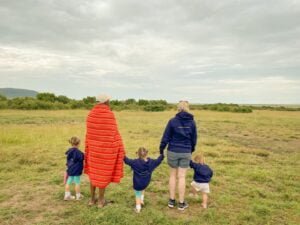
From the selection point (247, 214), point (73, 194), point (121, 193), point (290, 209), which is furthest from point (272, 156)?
point (73, 194)

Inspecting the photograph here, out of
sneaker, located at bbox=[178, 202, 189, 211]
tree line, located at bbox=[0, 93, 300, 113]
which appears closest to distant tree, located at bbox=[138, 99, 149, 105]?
tree line, located at bbox=[0, 93, 300, 113]

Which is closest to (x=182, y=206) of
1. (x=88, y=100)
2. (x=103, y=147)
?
(x=103, y=147)

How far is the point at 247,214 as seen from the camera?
5.55 metres

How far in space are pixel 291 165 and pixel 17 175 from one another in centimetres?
907

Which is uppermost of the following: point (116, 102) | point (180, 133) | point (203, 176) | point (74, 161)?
point (180, 133)

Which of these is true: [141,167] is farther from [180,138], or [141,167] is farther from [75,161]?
[75,161]

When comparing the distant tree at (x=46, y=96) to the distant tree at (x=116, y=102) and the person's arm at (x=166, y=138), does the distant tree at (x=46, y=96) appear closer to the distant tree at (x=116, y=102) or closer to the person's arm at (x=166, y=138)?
the distant tree at (x=116, y=102)

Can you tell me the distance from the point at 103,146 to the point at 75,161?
0.91 metres

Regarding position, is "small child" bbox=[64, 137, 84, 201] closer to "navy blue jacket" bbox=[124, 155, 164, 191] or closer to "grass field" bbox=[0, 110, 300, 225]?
"grass field" bbox=[0, 110, 300, 225]

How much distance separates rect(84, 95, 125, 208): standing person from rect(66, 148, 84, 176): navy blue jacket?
0.43m

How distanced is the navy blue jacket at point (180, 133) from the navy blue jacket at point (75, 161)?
66.7 inches

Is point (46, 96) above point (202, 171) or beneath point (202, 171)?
above

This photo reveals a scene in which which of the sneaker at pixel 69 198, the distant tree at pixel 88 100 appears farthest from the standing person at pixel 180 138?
the distant tree at pixel 88 100

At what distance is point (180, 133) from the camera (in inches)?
216
